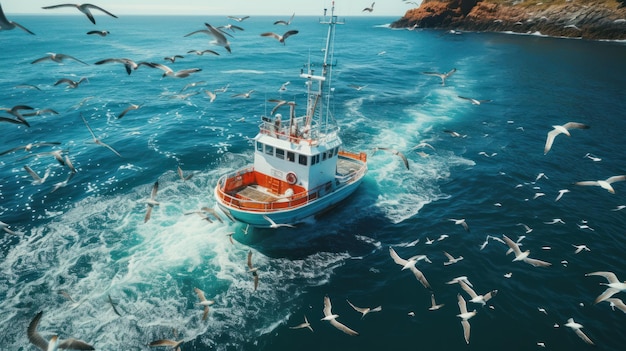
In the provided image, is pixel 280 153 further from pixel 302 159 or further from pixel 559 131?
pixel 559 131

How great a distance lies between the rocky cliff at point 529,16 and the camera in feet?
350

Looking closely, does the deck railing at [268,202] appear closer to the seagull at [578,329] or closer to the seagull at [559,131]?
the seagull at [559,131]

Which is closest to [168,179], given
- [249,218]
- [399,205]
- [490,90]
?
[249,218]

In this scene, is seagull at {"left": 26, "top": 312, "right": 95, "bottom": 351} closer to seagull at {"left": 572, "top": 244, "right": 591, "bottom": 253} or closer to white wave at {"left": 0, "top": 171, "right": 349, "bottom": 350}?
white wave at {"left": 0, "top": 171, "right": 349, "bottom": 350}

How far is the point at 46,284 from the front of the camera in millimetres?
17500

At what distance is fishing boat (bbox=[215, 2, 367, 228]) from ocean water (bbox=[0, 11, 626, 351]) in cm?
162

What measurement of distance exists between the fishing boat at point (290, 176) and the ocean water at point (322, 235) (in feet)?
5.33

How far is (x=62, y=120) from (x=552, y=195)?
171ft

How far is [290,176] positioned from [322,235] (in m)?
4.60

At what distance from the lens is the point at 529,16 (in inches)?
5202

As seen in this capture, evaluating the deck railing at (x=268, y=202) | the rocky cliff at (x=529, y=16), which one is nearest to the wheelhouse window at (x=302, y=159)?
the deck railing at (x=268, y=202)

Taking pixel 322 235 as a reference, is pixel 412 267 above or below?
above

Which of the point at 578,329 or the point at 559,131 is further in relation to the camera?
the point at 559,131

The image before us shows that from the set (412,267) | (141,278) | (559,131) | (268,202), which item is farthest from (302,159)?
(559,131)
